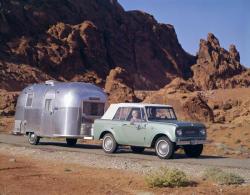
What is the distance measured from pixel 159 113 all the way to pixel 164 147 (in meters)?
1.78

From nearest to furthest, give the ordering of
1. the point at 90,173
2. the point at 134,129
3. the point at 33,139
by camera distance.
A: the point at 90,173 < the point at 134,129 < the point at 33,139

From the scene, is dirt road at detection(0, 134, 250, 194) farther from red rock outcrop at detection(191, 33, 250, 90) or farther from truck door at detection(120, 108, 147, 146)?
red rock outcrop at detection(191, 33, 250, 90)

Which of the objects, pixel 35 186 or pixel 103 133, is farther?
pixel 103 133

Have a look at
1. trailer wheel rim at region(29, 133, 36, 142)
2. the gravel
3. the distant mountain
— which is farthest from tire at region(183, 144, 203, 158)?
the distant mountain

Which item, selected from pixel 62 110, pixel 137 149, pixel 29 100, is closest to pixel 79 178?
pixel 137 149

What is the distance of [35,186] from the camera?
1173cm

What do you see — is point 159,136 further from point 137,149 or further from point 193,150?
point 137,149

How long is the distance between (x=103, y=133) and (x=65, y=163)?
179 inches

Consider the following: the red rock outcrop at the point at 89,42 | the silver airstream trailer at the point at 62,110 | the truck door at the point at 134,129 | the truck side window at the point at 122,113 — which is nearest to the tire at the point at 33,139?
the silver airstream trailer at the point at 62,110

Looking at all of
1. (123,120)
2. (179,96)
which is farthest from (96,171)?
(179,96)

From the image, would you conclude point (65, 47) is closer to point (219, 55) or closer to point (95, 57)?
point (95, 57)

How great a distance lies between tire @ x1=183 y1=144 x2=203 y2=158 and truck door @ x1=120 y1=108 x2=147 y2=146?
A: 1.71m

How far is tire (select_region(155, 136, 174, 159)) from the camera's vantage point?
60.2ft

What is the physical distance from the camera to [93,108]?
934 inches
